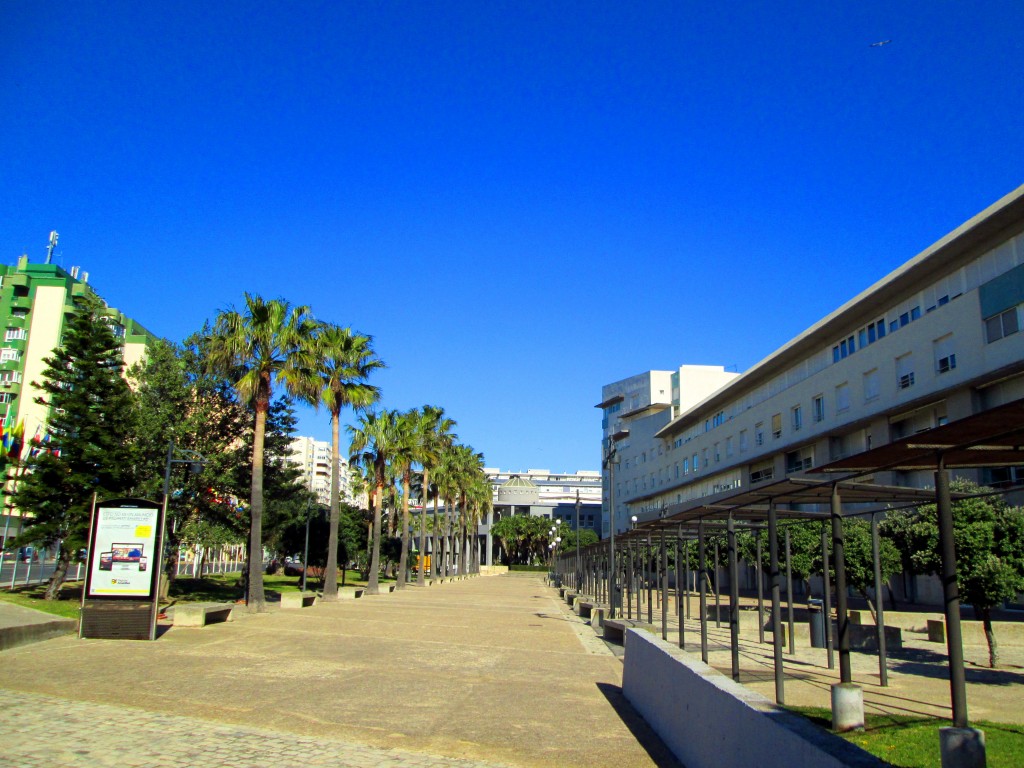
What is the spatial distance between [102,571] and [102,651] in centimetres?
270

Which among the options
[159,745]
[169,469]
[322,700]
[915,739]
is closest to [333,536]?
[169,469]

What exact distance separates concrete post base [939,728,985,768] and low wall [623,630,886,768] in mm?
632

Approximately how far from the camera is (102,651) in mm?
15805

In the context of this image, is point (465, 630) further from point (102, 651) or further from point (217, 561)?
point (217, 561)

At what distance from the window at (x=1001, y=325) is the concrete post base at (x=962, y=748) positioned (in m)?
29.5

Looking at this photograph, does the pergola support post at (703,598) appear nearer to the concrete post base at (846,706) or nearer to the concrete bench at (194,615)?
the concrete post base at (846,706)

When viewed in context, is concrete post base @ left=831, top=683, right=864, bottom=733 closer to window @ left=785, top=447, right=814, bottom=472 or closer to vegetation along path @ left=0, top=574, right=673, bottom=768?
vegetation along path @ left=0, top=574, right=673, bottom=768

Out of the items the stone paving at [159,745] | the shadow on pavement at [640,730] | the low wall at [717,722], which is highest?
the low wall at [717,722]

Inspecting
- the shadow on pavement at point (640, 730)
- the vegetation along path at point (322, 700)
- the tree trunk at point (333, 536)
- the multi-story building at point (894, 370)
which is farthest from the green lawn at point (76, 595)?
the multi-story building at point (894, 370)

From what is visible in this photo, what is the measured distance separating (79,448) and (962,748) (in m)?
28.5

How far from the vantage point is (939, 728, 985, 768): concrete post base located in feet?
16.1

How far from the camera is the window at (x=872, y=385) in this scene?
3919cm

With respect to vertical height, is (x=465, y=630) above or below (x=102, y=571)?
below

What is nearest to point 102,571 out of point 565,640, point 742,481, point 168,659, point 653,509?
point 168,659
